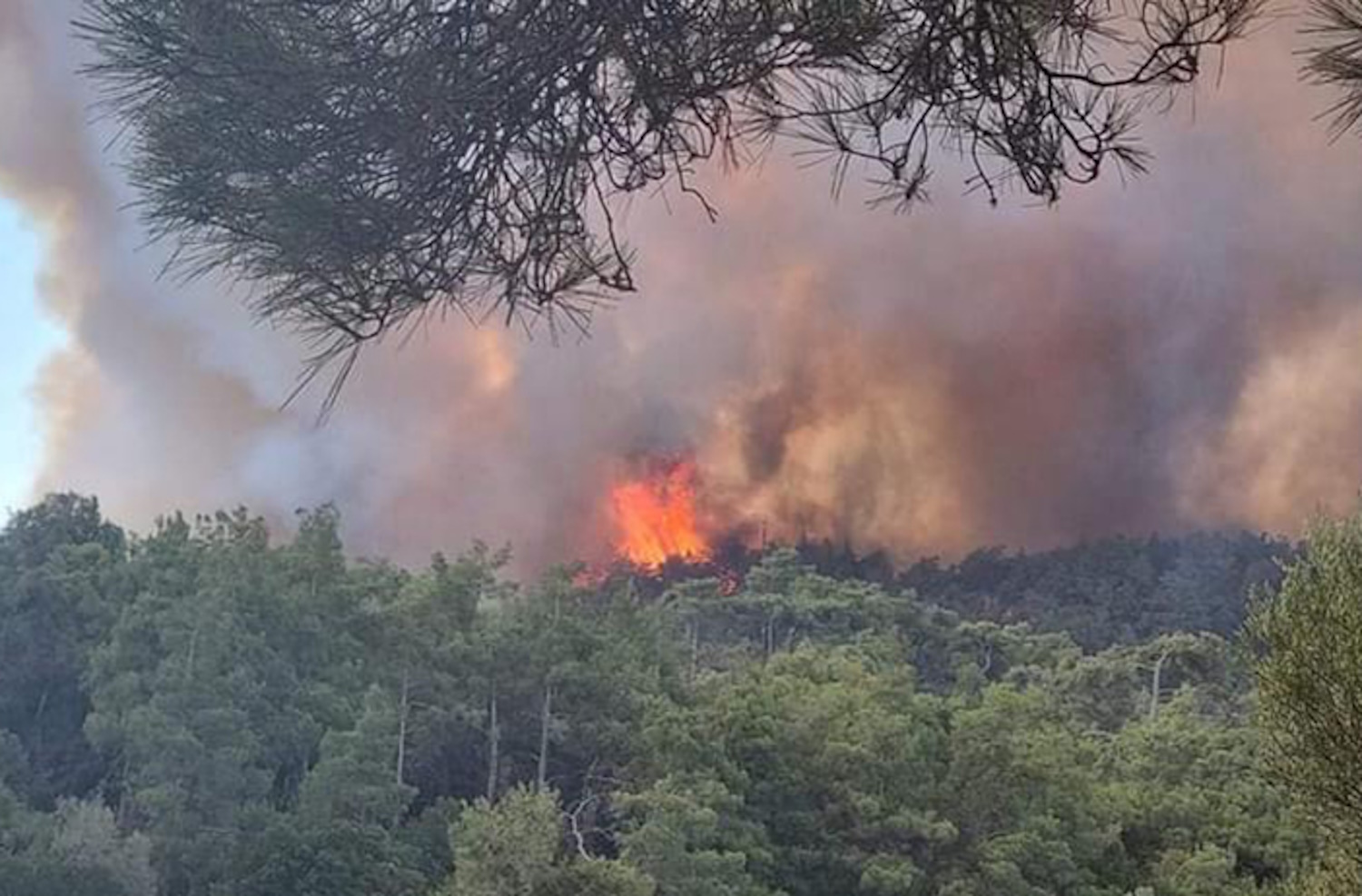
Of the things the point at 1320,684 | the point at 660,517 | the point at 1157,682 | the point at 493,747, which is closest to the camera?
the point at 1320,684

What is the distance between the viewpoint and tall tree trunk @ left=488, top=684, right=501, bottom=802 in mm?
16750

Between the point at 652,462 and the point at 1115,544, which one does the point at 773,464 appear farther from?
the point at 1115,544

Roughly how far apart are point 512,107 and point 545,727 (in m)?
15.2

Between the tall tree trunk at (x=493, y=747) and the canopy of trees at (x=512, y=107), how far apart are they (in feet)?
49.8

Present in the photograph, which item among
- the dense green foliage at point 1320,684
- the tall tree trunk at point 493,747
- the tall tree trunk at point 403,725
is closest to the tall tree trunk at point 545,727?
the tall tree trunk at point 493,747

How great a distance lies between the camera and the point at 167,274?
7.17 feet

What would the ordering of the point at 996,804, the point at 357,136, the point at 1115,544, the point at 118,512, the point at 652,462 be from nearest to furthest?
the point at 357,136, the point at 996,804, the point at 118,512, the point at 1115,544, the point at 652,462

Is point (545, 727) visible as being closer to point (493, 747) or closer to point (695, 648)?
point (493, 747)

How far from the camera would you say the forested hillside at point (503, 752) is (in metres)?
12.1

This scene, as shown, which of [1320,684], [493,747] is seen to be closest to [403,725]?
[493,747]

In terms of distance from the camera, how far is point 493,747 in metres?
16.7

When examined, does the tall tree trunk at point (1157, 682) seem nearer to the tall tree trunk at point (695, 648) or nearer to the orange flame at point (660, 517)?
the tall tree trunk at point (695, 648)

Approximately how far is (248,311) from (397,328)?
23 cm

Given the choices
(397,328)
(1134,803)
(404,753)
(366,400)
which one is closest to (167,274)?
(397,328)
